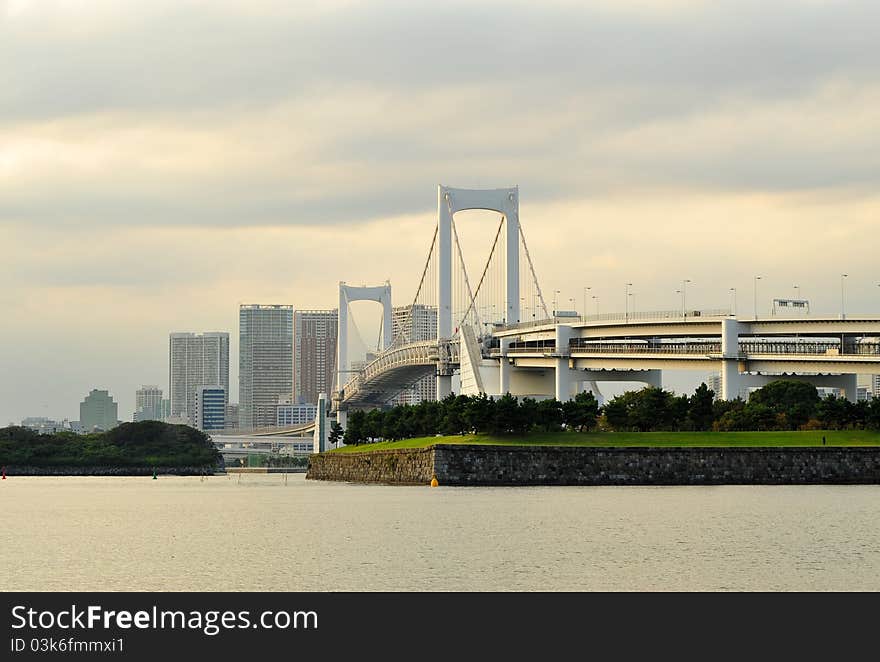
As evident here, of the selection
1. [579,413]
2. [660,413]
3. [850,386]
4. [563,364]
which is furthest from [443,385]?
[660,413]

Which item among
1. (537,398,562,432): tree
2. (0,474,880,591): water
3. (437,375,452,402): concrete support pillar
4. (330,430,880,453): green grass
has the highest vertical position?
(437,375,452,402): concrete support pillar

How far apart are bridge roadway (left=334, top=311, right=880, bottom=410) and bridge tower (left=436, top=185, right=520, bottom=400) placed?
1.85 metres

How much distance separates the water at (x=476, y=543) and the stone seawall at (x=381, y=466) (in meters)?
11.6

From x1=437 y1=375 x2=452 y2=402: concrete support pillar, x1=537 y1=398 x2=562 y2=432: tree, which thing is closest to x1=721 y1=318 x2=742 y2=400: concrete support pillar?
x1=537 y1=398 x2=562 y2=432: tree

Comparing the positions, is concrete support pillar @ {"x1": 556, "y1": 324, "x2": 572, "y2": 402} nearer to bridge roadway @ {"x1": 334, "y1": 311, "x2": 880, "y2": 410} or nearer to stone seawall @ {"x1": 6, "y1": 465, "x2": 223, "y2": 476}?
bridge roadway @ {"x1": 334, "y1": 311, "x2": 880, "y2": 410}

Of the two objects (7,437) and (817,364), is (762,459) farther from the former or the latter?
(7,437)

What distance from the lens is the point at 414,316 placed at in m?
136

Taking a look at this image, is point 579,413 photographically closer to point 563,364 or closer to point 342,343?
point 563,364

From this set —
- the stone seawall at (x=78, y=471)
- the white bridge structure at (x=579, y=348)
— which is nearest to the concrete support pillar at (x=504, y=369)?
the white bridge structure at (x=579, y=348)

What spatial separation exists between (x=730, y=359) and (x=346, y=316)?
251 feet

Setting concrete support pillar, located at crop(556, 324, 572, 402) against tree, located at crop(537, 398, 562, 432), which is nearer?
tree, located at crop(537, 398, 562, 432)

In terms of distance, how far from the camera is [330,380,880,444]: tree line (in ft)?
245
